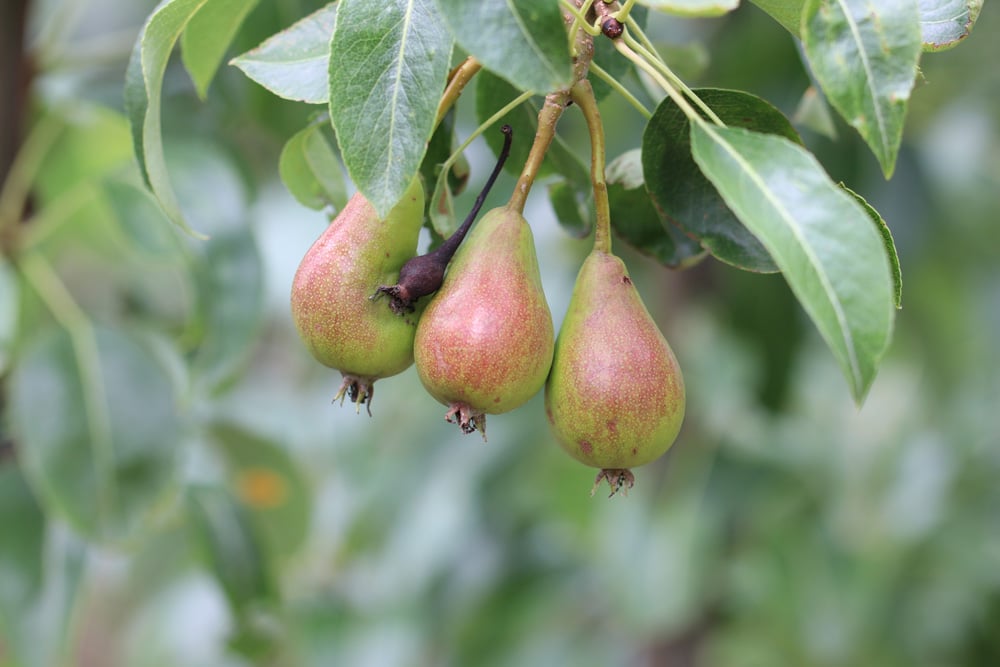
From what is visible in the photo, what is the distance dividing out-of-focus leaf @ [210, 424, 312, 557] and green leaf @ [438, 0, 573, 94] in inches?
41.7

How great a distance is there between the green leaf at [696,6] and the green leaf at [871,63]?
38 millimetres

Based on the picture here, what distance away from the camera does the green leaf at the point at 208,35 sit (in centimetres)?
64

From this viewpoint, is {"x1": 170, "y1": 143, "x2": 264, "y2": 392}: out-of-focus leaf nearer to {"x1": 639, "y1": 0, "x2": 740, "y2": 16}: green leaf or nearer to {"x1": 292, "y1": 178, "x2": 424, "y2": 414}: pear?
{"x1": 292, "y1": 178, "x2": 424, "y2": 414}: pear

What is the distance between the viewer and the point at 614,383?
1.66 ft

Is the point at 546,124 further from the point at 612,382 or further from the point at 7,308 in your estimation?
the point at 7,308

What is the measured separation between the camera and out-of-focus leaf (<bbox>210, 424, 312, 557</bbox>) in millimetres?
1404

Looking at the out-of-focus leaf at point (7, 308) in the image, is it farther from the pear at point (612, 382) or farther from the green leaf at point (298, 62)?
the pear at point (612, 382)

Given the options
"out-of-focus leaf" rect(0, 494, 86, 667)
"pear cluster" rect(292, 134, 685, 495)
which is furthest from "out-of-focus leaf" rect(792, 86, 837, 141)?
"out-of-focus leaf" rect(0, 494, 86, 667)

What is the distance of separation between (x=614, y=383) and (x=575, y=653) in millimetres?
1525

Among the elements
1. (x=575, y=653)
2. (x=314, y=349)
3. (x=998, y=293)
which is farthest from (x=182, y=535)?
(x=998, y=293)

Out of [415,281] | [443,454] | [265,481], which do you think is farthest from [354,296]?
[443,454]

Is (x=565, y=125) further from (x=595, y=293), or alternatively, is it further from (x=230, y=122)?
(x=595, y=293)

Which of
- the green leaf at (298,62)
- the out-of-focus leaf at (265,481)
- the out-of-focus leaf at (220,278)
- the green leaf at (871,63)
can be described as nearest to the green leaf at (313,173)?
the green leaf at (298,62)

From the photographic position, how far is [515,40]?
425 millimetres
